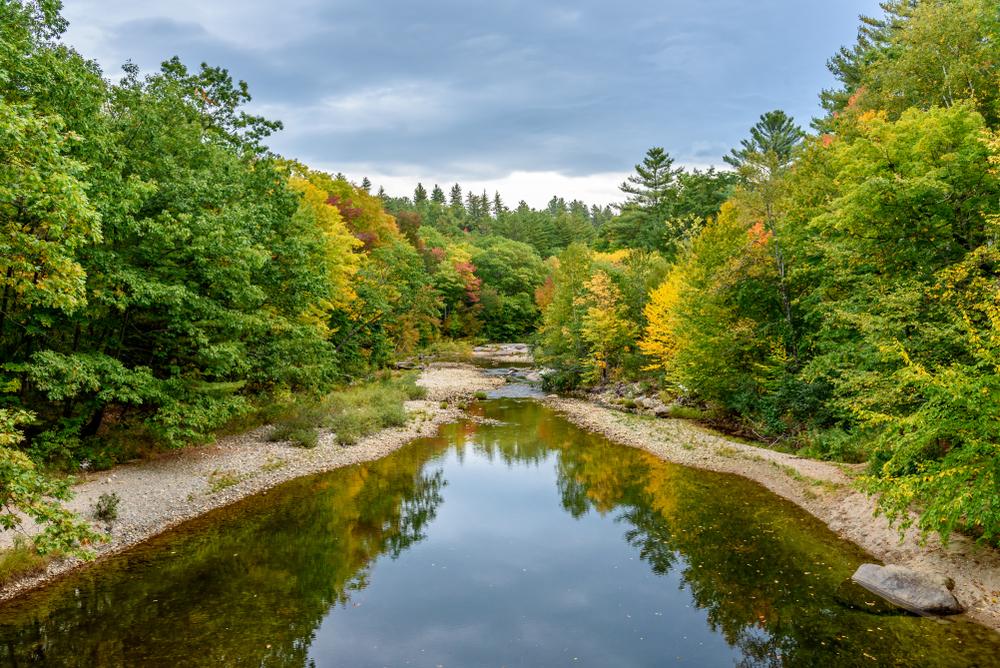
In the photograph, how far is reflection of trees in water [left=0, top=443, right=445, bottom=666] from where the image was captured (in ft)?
32.8

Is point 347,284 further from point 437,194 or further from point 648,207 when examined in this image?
point 437,194

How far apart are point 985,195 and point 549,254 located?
8261cm

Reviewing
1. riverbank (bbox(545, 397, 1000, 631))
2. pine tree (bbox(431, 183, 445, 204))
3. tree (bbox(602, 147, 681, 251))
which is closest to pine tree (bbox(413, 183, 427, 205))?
pine tree (bbox(431, 183, 445, 204))

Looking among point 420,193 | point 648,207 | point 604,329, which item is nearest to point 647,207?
point 648,207

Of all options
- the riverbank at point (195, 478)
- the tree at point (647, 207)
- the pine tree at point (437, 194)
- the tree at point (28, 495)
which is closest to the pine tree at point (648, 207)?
the tree at point (647, 207)

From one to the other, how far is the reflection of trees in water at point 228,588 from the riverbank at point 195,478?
59 centimetres

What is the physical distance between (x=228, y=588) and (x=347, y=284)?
21404 mm

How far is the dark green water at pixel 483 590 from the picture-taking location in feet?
33.4

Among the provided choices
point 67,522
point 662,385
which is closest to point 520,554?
point 67,522

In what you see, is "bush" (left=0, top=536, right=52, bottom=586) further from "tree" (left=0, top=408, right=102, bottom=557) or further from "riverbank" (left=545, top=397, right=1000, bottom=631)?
"riverbank" (left=545, top=397, right=1000, bottom=631)

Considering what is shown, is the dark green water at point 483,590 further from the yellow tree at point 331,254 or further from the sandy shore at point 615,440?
the yellow tree at point 331,254

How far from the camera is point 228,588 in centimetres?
1230

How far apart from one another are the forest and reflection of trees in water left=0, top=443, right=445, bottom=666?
232 centimetres

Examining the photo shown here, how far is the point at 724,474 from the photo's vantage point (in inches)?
813
